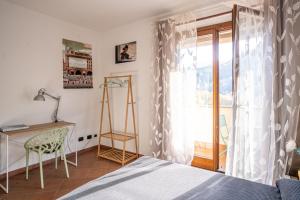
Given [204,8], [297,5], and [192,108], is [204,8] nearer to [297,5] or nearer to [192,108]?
[297,5]

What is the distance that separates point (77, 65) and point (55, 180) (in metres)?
2.02

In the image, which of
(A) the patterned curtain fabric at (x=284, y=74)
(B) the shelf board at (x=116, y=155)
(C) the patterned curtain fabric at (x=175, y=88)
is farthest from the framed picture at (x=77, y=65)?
(A) the patterned curtain fabric at (x=284, y=74)

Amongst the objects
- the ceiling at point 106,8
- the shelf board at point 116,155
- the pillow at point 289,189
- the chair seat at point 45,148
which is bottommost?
the shelf board at point 116,155

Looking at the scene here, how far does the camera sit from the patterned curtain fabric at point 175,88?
8.95 feet

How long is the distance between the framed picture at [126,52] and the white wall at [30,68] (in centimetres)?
73

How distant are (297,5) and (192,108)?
1626mm

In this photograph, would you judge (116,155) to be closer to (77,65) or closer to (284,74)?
(77,65)

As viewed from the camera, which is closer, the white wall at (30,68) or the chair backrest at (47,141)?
the chair backrest at (47,141)

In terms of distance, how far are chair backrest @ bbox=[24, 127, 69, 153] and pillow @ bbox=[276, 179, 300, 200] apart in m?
2.54

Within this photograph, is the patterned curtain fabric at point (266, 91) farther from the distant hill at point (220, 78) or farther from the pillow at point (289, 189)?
the pillow at point (289, 189)

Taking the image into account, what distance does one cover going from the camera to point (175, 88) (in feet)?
9.34

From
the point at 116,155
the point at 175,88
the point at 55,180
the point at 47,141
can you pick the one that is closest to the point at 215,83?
the point at 175,88

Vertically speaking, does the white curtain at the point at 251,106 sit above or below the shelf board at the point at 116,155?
above

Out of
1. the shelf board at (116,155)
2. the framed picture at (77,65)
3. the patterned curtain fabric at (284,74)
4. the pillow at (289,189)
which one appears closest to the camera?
the pillow at (289,189)
